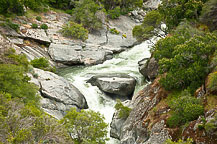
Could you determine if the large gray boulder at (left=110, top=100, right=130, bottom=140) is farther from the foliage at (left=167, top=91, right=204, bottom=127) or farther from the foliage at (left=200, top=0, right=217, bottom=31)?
the foliage at (left=200, top=0, right=217, bottom=31)

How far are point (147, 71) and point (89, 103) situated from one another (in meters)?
9.03

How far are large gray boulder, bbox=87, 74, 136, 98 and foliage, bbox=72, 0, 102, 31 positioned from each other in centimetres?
2170

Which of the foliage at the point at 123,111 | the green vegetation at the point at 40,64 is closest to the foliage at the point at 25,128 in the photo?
the foliage at the point at 123,111

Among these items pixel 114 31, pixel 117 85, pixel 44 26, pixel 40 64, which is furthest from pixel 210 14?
pixel 44 26

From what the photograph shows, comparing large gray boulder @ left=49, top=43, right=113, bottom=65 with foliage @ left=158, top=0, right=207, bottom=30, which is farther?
large gray boulder @ left=49, top=43, right=113, bottom=65

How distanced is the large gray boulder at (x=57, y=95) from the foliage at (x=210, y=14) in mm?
17397

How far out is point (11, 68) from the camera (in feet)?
75.6

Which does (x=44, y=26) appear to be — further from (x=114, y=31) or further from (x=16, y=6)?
(x=114, y=31)

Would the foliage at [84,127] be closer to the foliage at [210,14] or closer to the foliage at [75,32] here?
the foliage at [210,14]

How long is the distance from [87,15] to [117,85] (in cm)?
2460

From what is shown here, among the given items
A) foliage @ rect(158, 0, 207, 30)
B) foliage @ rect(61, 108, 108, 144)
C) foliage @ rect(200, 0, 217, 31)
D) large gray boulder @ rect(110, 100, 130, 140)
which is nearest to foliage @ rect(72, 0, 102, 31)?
foliage @ rect(158, 0, 207, 30)

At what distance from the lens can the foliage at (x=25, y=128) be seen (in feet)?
44.4

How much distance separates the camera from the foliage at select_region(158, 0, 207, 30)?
88.9 ft

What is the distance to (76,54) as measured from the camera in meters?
42.2
